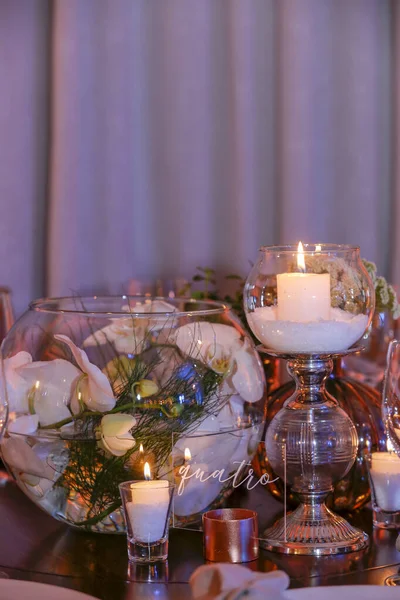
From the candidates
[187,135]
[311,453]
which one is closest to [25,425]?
[311,453]

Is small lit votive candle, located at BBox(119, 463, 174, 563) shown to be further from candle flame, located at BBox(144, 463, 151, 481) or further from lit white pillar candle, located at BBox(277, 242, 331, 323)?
lit white pillar candle, located at BBox(277, 242, 331, 323)

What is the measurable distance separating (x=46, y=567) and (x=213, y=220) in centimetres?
109

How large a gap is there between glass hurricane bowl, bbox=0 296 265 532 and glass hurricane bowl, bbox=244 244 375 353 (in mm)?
62

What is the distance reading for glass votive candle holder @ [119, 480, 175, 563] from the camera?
0.76m

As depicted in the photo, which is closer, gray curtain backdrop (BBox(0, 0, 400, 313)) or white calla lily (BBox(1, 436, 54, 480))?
white calla lily (BBox(1, 436, 54, 480))

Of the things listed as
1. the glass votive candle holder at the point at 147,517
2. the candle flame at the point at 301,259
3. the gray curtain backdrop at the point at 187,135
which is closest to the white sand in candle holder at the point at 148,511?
the glass votive candle holder at the point at 147,517

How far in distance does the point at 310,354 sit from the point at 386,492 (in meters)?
0.19

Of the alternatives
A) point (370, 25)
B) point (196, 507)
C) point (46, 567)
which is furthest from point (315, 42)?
point (46, 567)

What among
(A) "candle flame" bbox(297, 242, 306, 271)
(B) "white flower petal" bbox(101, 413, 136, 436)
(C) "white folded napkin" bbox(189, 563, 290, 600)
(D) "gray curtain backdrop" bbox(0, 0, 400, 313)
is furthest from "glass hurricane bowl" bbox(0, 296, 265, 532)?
(D) "gray curtain backdrop" bbox(0, 0, 400, 313)

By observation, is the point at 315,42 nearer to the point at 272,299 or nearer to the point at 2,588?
the point at 272,299

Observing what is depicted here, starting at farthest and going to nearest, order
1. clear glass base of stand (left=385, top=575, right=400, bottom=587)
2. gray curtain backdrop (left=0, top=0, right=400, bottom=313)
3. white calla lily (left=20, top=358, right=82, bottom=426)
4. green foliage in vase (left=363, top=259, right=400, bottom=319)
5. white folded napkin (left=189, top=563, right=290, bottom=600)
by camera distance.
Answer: gray curtain backdrop (left=0, top=0, right=400, bottom=313), green foliage in vase (left=363, top=259, right=400, bottom=319), white calla lily (left=20, top=358, right=82, bottom=426), clear glass base of stand (left=385, top=575, right=400, bottom=587), white folded napkin (left=189, top=563, right=290, bottom=600)

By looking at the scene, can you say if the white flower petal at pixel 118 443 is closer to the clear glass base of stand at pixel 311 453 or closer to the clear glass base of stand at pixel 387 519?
the clear glass base of stand at pixel 311 453

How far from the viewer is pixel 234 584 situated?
0.60 m

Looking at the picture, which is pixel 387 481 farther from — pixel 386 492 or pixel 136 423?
pixel 136 423
